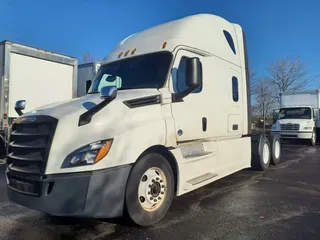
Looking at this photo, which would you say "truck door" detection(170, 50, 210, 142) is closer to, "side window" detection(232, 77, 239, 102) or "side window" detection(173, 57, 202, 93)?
"side window" detection(173, 57, 202, 93)

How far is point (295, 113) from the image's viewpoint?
61.4 feet

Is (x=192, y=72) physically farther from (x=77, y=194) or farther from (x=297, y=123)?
(x=297, y=123)

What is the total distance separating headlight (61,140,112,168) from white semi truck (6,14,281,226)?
0.01 metres

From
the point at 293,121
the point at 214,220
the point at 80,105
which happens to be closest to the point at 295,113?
the point at 293,121

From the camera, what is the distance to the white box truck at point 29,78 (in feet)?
29.9

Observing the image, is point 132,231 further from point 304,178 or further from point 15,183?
point 304,178

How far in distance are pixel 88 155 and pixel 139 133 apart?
760 millimetres

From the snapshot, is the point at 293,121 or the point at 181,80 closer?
the point at 181,80

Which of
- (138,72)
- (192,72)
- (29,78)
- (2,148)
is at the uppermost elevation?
(29,78)

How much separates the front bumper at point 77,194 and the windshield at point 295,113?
56.0 ft

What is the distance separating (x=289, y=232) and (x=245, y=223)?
1.98 feet

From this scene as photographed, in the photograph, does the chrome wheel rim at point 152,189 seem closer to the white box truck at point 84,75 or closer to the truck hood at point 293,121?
the white box truck at point 84,75

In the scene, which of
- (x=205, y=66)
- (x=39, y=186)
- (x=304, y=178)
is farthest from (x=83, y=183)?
(x=304, y=178)

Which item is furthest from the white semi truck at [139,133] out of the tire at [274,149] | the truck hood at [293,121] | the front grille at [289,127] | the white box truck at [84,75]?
the truck hood at [293,121]
